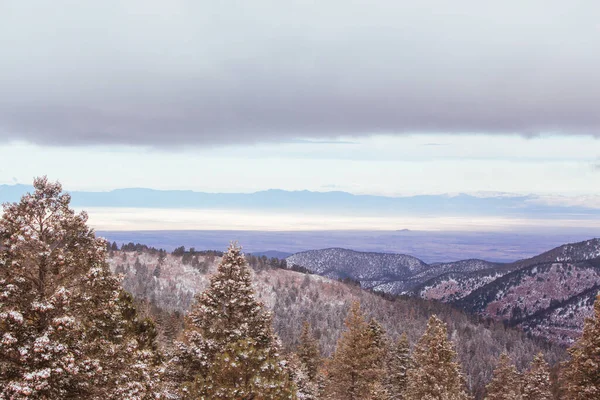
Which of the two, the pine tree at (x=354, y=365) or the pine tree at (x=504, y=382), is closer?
the pine tree at (x=354, y=365)

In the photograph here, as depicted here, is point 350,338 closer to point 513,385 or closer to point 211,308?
point 211,308

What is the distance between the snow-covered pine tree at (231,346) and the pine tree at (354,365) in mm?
14455

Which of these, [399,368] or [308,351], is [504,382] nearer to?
[399,368]

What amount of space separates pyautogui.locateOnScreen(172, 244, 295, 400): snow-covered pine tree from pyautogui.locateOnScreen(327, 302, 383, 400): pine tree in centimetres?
1445

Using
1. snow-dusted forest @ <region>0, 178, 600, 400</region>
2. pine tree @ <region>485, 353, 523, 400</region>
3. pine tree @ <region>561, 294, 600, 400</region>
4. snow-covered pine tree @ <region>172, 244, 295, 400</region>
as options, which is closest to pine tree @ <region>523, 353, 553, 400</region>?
pine tree @ <region>485, 353, 523, 400</region>

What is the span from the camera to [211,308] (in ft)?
69.2

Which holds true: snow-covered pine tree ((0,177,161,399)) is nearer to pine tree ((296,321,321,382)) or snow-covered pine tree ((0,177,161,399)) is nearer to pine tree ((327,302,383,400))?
pine tree ((327,302,383,400))

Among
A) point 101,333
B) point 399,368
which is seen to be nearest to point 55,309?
point 101,333

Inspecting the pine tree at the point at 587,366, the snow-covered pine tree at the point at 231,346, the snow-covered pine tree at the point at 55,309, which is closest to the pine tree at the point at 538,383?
the pine tree at the point at 587,366

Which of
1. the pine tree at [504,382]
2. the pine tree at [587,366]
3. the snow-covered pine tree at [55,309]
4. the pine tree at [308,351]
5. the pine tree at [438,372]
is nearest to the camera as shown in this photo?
the snow-covered pine tree at [55,309]

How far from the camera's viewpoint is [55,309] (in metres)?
13.0

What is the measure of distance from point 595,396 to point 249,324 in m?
19.8

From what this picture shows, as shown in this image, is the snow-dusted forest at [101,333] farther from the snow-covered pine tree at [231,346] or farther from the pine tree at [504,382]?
the pine tree at [504,382]

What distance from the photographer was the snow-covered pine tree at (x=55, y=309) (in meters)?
12.5
